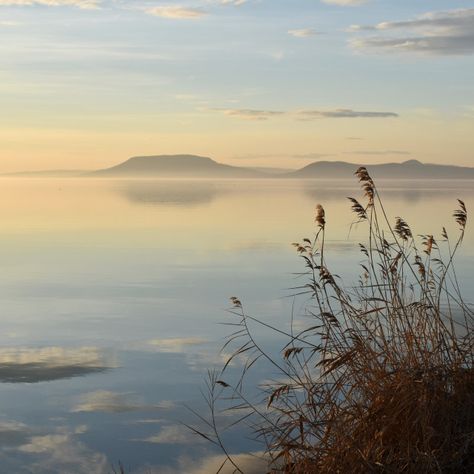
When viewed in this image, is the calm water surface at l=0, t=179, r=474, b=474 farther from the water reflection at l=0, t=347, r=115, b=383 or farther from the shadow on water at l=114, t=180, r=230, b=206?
the shadow on water at l=114, t=180, r=230, b=206

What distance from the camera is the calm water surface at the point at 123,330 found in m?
7.48

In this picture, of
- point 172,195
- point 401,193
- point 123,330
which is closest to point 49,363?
point 123,330

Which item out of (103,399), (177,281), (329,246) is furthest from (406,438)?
(329,246)

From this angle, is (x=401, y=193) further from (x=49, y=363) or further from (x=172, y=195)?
(x=49, y=363)

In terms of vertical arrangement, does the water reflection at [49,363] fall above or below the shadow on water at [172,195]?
below

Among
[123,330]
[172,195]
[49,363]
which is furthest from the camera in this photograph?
[172,195]

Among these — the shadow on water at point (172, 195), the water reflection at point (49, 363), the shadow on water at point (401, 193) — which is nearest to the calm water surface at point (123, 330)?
the water reflection at point (49, 363)

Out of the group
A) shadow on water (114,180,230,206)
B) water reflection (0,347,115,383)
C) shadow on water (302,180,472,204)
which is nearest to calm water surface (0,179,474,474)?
water reflection (0,347,115,383)

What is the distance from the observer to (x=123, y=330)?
1230 cm

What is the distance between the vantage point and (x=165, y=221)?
33969mm

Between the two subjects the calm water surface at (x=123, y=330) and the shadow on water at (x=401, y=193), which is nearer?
the calm water surface at (x=123, y=330)

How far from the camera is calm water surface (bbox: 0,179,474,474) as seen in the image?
7480mm

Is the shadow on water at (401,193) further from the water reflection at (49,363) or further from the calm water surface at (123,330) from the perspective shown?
the water reflection at (49,363)

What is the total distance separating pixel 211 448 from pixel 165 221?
87.7ft
